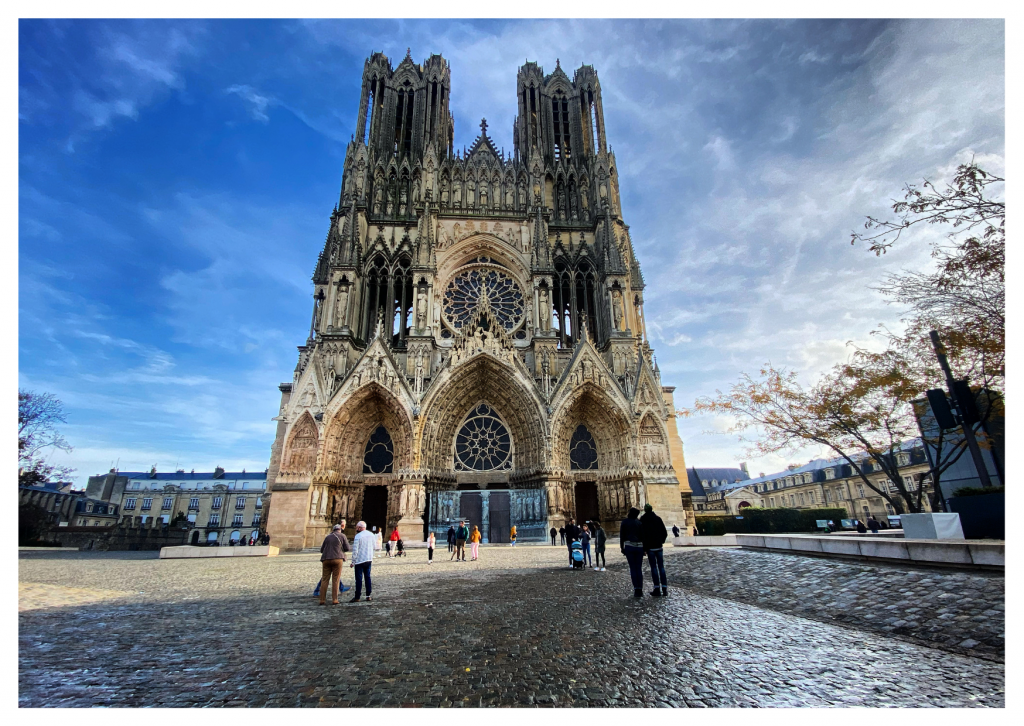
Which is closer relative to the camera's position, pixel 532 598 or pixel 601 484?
pixel 532 598

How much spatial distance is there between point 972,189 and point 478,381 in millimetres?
19328

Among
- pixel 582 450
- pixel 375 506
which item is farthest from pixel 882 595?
pixel 375 506

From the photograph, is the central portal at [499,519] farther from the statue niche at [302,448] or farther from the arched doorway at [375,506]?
the statue niche at [302,448]

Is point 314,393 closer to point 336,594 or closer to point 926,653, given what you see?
point 336,594

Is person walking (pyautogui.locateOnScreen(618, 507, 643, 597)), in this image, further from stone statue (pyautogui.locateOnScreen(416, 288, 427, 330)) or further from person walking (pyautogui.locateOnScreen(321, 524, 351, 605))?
stone statue (pyautogui.locateOnScreen(416, 288, 427, 330))

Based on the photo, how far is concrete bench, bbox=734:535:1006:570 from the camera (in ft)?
17.9

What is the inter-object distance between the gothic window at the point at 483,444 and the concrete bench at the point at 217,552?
8498 millimetres

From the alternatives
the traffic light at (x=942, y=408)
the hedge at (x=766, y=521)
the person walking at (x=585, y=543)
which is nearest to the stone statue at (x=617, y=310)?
the hedge at (x=766, y=521)

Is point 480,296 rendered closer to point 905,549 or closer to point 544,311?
point 544,311

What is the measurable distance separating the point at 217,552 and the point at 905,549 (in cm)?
2017

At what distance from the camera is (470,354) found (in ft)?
72.9

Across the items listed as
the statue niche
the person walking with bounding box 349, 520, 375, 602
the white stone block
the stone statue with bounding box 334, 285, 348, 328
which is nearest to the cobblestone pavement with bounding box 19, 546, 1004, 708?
the person walking with bounding box 349, 520, 375, 602
